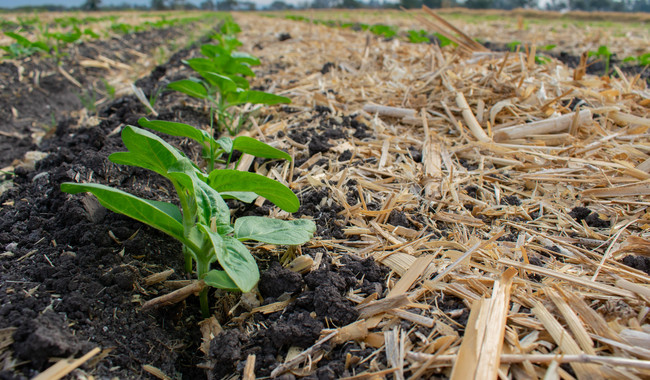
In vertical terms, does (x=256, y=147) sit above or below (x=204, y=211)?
above

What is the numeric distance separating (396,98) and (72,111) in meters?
3.97

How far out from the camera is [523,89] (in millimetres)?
3213

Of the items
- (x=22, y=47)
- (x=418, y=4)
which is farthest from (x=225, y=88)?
(x=418, y=4)

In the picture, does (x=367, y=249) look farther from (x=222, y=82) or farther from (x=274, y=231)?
(x=222, y=82)

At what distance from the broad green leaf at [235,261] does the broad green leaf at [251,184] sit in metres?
0.25

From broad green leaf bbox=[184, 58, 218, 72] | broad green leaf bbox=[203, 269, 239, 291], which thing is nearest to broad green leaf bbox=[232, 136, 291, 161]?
broad green leaf bbox=[203, 269, 239, 291]

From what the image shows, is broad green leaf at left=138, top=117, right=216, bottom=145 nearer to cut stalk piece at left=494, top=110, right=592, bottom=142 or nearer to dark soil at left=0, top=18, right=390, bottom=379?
dark soil at left=0, top=18, right=390, bottom=379

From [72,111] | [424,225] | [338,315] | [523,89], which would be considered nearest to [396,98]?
[523,89]

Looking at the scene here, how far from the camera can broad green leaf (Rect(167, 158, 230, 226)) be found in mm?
1286

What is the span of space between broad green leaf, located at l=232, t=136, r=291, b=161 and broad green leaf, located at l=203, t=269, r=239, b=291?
591 millimetres

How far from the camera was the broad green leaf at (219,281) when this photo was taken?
139 cm

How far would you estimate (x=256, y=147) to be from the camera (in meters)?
1.82

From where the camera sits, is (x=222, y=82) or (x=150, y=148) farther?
(x=222, y=82)

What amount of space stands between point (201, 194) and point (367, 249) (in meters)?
0.80
